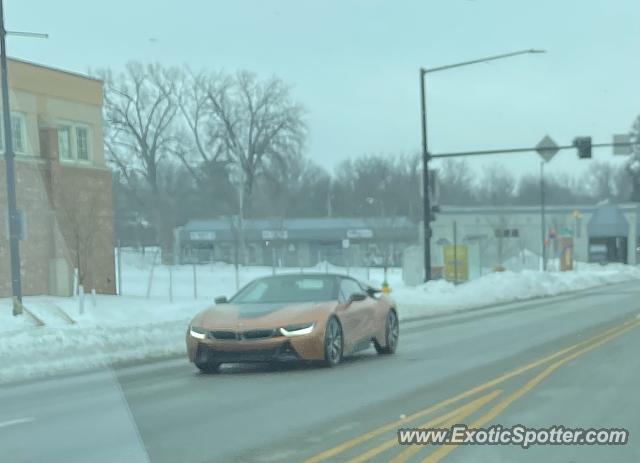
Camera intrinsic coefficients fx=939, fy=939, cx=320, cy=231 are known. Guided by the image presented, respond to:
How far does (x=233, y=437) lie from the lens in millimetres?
8422

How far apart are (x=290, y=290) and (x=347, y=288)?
1.03m

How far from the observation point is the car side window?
47.0 feet

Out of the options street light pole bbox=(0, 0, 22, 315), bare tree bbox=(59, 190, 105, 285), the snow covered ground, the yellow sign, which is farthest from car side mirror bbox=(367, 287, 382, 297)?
the yellow sign

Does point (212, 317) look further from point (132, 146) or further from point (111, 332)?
point (132, 146)

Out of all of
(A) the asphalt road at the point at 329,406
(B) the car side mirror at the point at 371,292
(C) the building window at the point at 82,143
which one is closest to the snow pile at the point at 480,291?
(B) the car side mirror at the point at 371,292

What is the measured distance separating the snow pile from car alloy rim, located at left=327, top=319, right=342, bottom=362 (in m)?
12.0

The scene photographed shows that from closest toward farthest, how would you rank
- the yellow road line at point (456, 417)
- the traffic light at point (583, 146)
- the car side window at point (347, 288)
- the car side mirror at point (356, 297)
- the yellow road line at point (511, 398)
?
the yellow road line at point (456, 417), the yellow road line at point (511, 398), the car side mirror at point (356, 297), the car side window at point (347, 288), the traffic light at point (583, 146)

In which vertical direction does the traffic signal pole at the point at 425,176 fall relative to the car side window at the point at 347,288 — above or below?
above

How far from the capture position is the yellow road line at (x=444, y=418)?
7555mm

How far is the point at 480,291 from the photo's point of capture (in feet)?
112

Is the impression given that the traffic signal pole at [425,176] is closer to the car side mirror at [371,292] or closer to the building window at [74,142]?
the building window at [74,142]

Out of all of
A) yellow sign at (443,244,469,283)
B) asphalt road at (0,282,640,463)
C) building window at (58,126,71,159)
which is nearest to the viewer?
asphalt road at (0,282,640,463)

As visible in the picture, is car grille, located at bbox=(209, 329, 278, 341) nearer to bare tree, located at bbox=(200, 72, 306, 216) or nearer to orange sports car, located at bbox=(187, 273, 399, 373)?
orange sports car, located at bbox=(187, 273, 399, 373)

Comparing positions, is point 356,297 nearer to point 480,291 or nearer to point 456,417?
point 456,417
